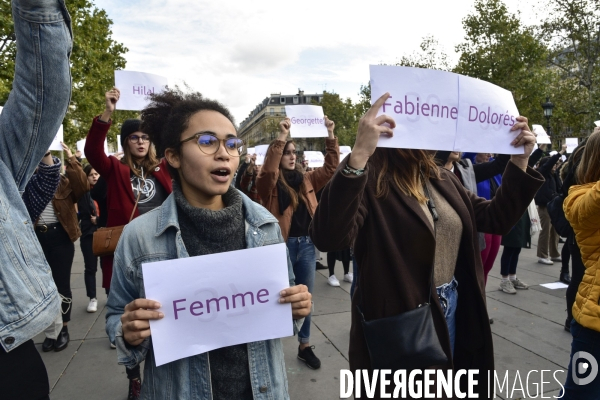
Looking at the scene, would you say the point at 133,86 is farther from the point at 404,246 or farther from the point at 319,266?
the point at 319,266

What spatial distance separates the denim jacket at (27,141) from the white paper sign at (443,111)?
1.20m

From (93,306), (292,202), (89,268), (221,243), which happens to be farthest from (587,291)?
(93,306)

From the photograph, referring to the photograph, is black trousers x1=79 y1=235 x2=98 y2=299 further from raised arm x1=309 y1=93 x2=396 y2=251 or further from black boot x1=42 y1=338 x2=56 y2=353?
raised arm x1=309 y1=93 x2=396 y2=251

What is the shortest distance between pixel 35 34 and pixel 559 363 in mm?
4548

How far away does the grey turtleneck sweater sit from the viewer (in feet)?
5.25

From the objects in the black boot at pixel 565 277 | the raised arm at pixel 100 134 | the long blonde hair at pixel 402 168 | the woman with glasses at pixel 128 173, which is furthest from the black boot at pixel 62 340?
the black boot at pixel 565 277

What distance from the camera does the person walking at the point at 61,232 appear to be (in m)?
4.22

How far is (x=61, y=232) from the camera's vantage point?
14.3 ft

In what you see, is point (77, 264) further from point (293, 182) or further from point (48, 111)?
point (48, 111)

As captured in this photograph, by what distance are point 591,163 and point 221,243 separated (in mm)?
2166

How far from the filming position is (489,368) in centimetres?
215

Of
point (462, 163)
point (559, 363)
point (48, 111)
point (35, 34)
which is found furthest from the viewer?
point (462, 163)

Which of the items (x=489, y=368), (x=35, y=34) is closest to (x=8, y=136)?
(x=35, y=34)

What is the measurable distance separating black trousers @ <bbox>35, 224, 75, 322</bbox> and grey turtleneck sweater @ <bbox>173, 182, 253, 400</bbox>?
3.27m
